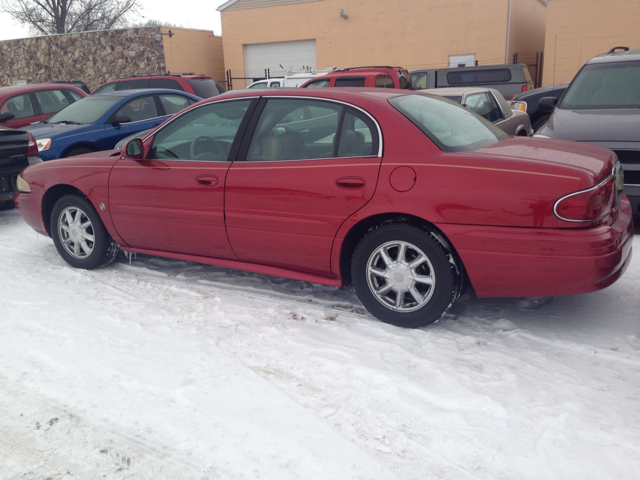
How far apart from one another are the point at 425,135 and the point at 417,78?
542 inches

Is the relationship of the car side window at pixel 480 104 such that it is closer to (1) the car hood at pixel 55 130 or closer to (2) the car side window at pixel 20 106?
(1) the car hood at pixel 55 130

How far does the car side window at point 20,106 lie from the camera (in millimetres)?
10258

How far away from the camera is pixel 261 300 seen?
14.5 ft

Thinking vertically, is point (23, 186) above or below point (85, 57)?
below

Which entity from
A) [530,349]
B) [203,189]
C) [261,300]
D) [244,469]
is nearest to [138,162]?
[203,189]

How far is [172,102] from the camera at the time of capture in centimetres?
992

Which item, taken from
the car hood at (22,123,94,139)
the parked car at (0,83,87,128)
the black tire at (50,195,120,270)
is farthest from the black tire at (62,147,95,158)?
the black tire at (50,195,120,270)

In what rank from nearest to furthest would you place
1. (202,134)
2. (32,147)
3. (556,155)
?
(556,155), (202,134), (32,147)

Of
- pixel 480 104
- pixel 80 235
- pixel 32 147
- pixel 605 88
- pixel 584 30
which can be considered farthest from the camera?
pixel 584 30

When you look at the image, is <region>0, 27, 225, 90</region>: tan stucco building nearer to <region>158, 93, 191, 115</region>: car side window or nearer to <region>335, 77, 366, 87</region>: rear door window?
<region>335, 77, 366, 87</region>: rear door window

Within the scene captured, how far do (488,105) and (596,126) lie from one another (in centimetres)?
287

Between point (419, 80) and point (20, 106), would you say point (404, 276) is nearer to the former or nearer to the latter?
point (20, 106)

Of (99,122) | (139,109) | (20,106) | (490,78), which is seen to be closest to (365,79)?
(139,109)

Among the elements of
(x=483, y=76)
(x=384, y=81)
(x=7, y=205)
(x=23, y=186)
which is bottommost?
(x=7, y=205)
